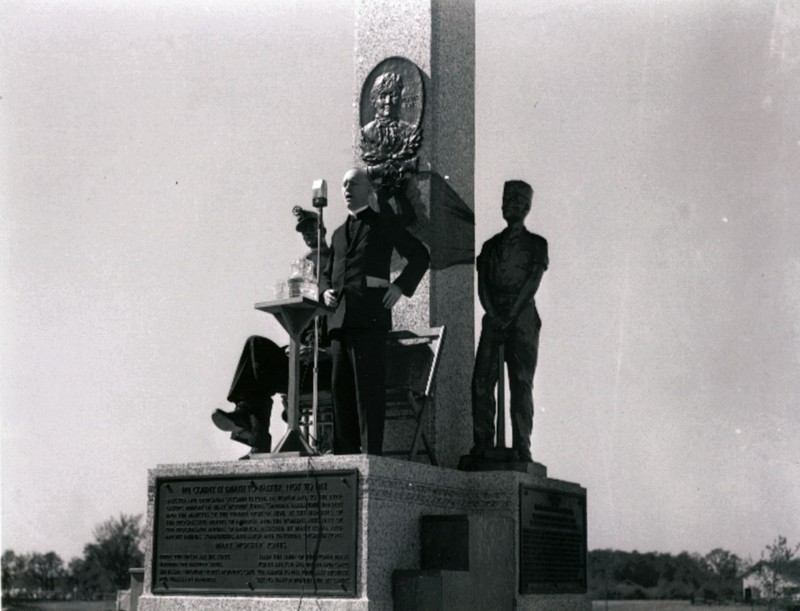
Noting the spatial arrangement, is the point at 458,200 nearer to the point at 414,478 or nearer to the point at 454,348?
the point at 454,348

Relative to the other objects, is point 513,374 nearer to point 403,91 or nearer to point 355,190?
point 355,190

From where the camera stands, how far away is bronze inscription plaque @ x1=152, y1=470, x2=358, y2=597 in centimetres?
701

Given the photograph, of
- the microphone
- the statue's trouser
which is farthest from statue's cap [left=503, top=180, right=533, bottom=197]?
the microphone

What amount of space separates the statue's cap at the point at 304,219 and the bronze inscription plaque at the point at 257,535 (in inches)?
97.6

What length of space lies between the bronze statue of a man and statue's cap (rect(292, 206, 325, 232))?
137 centimetres

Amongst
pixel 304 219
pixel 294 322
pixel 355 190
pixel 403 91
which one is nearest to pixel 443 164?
pixel 403 91

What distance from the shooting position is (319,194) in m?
8.03

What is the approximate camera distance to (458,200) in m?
9.50

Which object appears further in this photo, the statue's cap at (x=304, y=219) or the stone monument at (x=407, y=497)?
the statue's cap at (x=304, y=219)

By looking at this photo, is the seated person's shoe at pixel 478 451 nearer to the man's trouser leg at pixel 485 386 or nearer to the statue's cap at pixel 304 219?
the man's trouser leg at pixel 485 386

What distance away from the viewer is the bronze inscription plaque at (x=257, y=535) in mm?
7008

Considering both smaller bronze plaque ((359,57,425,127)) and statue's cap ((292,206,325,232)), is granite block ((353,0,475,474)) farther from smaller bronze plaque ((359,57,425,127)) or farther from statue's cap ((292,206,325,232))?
statue's cap ((292,206,325,232))

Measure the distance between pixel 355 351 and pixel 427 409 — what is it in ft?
2.80

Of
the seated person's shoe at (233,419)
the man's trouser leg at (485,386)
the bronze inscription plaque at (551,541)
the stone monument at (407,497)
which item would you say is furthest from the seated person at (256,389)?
the bronze inscription plaque at (551,541)
